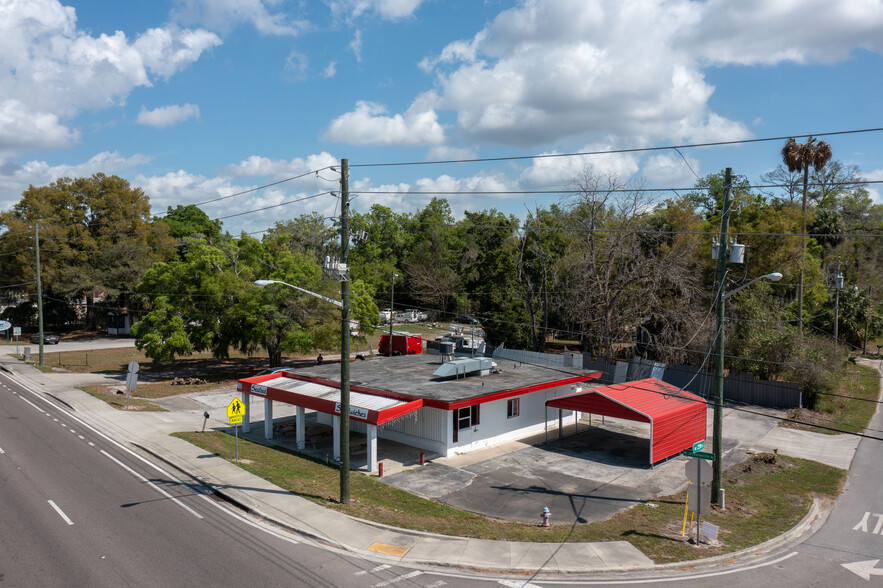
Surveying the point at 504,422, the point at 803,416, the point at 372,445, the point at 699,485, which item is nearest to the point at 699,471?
the point at 699,485

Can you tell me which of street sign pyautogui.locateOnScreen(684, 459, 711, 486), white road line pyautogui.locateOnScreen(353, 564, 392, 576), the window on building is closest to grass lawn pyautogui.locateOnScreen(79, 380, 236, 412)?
the window on building

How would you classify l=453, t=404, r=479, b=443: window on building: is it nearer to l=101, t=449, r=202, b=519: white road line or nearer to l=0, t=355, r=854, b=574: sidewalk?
l=0, t=355, r=854, b=574: sidewalk

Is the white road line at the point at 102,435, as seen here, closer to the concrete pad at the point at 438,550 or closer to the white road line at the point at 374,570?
the white road line at the point at 374,570

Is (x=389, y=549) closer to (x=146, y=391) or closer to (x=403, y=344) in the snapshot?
(x=146, y=391)

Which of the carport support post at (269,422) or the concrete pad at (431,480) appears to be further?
the carport support post at (269,422)

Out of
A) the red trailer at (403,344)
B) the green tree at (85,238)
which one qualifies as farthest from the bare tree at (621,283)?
the green tree at (85,238)

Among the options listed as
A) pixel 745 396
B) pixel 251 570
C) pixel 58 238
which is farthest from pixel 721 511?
pixel 58 238
